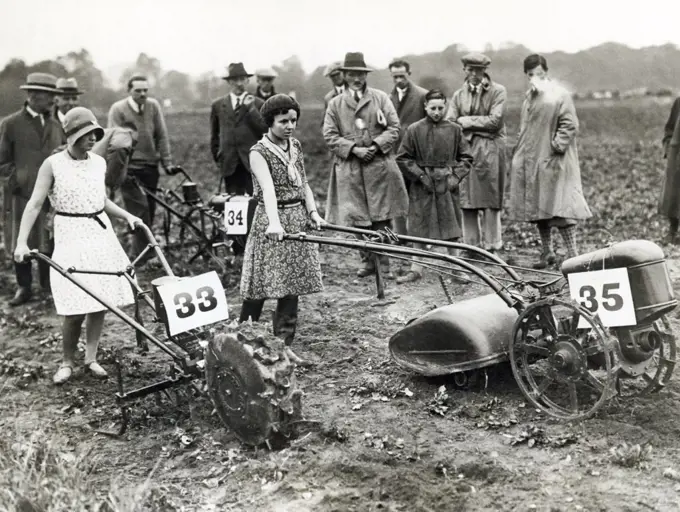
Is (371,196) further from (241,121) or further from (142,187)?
(142,187)

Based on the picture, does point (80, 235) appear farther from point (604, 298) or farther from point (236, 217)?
point (604, 298)

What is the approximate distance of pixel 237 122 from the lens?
959 cm

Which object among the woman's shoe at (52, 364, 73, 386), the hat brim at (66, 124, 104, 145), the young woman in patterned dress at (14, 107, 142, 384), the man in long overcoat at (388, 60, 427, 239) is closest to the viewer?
the hat brim at (66, 124, 104, 145)

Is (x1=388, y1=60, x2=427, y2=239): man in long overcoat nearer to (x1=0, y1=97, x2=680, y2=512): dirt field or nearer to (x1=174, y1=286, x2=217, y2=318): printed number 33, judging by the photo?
(x1=0, y1=97, x2=680, y2=512): dirt field

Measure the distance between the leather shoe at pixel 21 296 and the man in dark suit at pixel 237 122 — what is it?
2.78 metres

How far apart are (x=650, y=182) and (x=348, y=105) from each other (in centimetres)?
807

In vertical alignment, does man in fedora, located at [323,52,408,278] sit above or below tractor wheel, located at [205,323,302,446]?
above

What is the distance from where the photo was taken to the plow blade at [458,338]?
16.8 ft

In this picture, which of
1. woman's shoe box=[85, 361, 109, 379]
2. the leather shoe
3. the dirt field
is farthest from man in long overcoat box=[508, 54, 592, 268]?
the leather shoe

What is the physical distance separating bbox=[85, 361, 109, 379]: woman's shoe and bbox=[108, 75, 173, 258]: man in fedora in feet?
10.8

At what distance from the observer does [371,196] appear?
8.39 m

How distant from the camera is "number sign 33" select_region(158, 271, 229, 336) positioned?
4949 mm

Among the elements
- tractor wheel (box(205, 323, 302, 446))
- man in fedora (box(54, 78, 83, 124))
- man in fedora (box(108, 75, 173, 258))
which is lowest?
tractor wheel (box(205, 323, 302, 446))

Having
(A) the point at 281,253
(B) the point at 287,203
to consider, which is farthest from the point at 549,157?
(A) the point at 281,253
